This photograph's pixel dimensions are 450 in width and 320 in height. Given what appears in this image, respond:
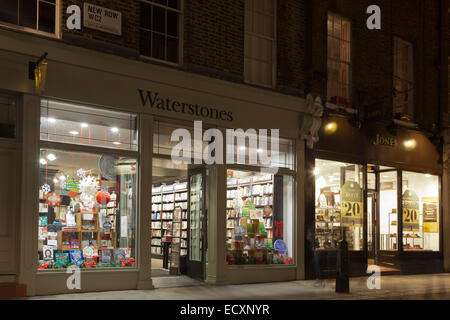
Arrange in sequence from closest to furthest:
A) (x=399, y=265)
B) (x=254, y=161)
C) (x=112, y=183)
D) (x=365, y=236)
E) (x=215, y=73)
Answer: (x=112, y=183) < (x=215, y=73) < (x=254, y=161) < (x=365, y=236) < (x=399, y=265)

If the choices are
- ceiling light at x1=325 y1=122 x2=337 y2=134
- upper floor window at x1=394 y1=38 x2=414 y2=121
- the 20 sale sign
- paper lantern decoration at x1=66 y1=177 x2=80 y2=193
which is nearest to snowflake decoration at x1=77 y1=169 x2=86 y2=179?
paper lantern decoration at x1=66 y1=177 x2=80 y2=193

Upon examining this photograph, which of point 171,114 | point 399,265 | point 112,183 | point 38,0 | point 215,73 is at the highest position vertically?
point 38,0

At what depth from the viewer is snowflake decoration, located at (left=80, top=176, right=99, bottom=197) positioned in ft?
38.5

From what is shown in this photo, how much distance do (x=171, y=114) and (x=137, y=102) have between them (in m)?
0.95

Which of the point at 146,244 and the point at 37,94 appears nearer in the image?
the point at 37,94

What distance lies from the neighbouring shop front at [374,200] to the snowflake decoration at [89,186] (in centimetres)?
627

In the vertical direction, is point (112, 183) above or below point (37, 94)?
below

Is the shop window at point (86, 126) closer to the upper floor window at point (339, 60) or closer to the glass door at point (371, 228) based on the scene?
the upper floor window at point (339, 60)

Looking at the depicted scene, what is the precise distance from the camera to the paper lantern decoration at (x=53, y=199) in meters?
11.2

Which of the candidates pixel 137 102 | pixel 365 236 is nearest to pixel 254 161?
pixel 137 102

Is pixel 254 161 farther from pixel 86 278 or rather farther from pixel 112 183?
pixel 86 278

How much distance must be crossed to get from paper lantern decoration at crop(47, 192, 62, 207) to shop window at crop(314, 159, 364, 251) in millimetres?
7445

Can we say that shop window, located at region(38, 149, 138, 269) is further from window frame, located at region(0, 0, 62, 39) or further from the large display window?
window frame, located at region(0, 0, 62, 39)

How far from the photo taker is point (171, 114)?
1279 centimetres
